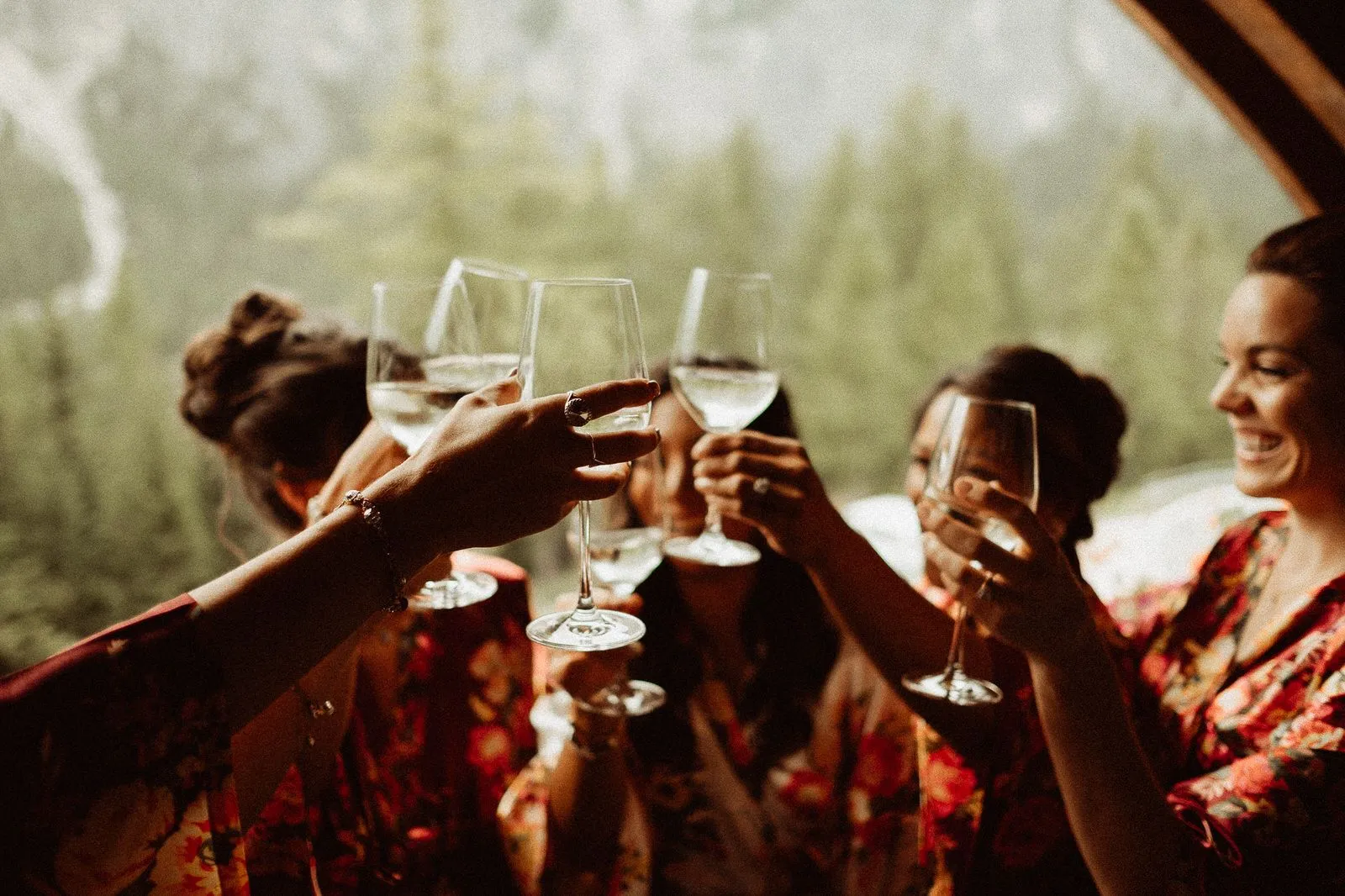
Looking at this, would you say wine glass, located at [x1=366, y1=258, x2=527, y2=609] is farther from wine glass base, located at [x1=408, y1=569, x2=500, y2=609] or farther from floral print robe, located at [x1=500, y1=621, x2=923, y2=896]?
floral print robe, located at [x1=500, y1=621, x2=923, y2=896]

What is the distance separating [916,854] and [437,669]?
33.0 inches

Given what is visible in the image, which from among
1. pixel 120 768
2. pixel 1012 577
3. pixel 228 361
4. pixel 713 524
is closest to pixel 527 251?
pixel 228 361

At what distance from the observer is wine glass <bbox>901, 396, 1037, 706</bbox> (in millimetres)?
1129

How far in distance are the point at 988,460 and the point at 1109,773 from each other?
0.39m

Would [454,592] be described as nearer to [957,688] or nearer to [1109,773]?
[957,688]

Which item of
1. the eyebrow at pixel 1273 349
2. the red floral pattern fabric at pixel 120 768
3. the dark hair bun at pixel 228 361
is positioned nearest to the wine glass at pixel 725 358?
the red floral pattern fabric at pixel 120 768

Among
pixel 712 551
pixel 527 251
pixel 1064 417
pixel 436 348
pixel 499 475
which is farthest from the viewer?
pixel 527 251

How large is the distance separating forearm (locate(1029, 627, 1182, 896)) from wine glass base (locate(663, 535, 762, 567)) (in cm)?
37

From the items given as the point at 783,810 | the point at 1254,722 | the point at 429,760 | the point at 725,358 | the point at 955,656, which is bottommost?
the point at 783,810

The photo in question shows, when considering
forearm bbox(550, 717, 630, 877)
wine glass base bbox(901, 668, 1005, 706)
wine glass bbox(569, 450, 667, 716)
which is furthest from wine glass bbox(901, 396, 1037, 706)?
forearm bbox(550, 717, 630, 877)

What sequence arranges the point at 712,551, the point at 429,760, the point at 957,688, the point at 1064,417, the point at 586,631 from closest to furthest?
1. the point at 586,631
2. the point at 957,688
3. the point at 712,551
4. the point at 429,760
5. the point at 1064,417

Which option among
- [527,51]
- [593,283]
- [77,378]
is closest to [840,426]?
[527,51]

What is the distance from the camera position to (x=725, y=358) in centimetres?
128

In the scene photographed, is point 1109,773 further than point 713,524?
No
